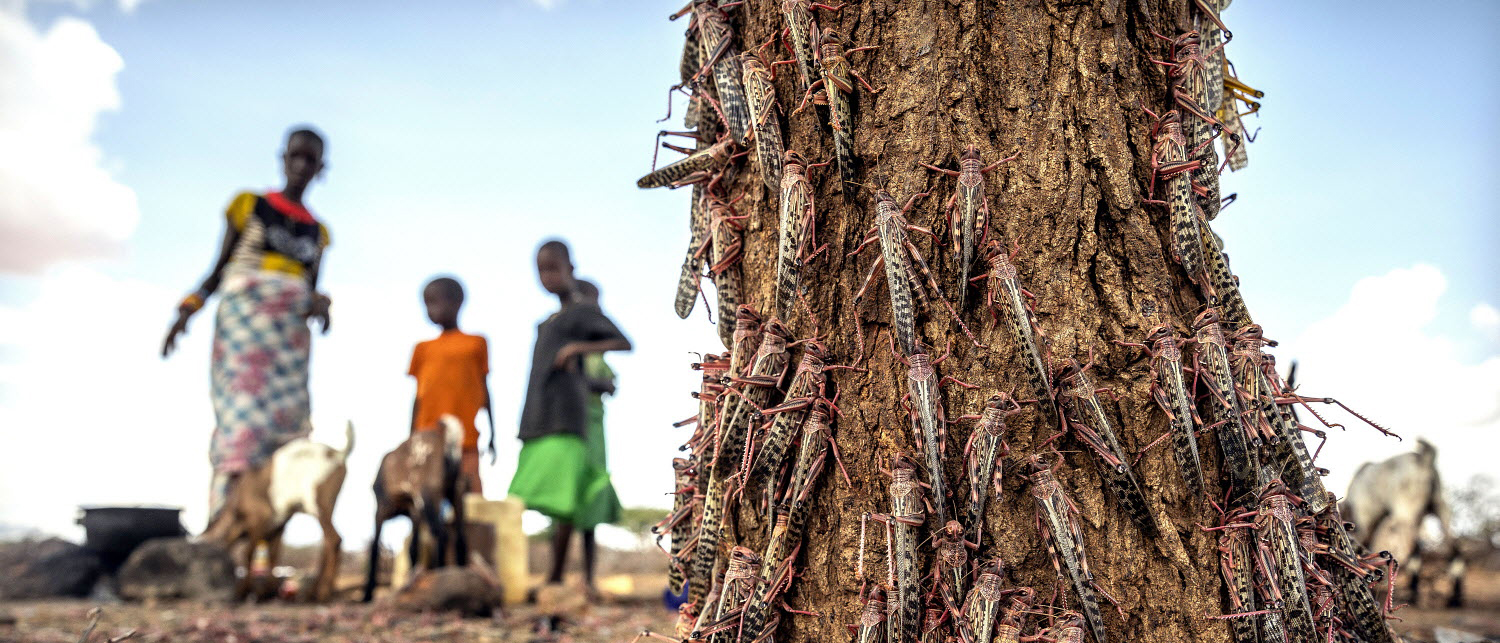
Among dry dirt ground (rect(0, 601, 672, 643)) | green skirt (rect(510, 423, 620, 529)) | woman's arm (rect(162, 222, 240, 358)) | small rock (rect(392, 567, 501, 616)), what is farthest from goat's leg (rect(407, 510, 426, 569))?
woman's arm (rect(162, 222, 240, 358))

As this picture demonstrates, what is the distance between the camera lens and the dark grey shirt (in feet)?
22.4

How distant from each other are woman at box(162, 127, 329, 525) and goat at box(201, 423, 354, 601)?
1.33ft

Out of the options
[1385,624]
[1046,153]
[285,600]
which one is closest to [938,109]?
[1046,153]

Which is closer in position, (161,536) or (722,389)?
(722,389)

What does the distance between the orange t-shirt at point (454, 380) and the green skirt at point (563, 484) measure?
20.2 inches

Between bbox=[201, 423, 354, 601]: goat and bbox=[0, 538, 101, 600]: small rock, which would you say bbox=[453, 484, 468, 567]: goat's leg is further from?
bbox=[0, 538, 101, 600]: small rock

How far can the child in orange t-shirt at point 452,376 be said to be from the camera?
6957mm

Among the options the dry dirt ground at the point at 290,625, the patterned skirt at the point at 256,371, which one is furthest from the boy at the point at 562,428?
the patterned skirt at the point at 256,371

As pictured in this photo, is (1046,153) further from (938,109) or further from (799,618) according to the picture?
(799,618)

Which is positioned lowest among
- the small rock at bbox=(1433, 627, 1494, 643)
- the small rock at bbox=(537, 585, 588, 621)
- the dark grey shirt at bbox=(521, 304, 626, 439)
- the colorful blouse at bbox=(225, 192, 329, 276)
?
the small rock at bbox=(537, 585, 588, 621)

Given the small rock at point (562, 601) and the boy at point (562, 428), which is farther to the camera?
the boy at point (562, 428)

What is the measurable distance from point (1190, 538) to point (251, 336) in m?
7.40

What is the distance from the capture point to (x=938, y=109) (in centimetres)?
155

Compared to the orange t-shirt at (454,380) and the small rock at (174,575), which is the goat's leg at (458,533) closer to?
the orange t-shirt at (454,380)
